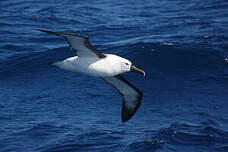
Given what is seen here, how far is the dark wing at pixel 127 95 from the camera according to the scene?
1189 cm

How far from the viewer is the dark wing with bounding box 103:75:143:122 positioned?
11.9 metres

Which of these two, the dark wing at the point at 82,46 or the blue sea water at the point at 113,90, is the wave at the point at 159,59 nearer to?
the blue sea water at the point at 113,90

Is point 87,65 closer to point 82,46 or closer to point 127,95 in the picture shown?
point 82,46

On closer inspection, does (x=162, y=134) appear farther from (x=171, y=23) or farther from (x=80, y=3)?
(x=80, y=3)

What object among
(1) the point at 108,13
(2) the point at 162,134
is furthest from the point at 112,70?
(1) the point at 108,13

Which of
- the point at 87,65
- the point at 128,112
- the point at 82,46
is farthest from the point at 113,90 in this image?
the point at 82,46

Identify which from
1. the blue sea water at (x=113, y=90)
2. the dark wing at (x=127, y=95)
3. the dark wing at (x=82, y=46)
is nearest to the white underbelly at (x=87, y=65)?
the dark wing at (x=82, y=46)

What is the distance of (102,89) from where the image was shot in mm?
16031

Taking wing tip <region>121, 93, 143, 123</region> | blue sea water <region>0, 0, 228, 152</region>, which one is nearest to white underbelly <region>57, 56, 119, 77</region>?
wing tip <region>121, 93, 143, 123</region>

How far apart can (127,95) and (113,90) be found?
3834 millimetres

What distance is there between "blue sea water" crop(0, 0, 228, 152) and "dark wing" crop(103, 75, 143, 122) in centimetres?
88

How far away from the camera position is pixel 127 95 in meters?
12.3

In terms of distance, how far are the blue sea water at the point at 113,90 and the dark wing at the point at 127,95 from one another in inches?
34.6

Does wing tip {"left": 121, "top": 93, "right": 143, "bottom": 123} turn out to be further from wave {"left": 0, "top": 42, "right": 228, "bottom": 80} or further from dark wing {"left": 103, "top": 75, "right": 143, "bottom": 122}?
wave {"left": 0, "top": 42, "right": 228, "bottom": 80}
